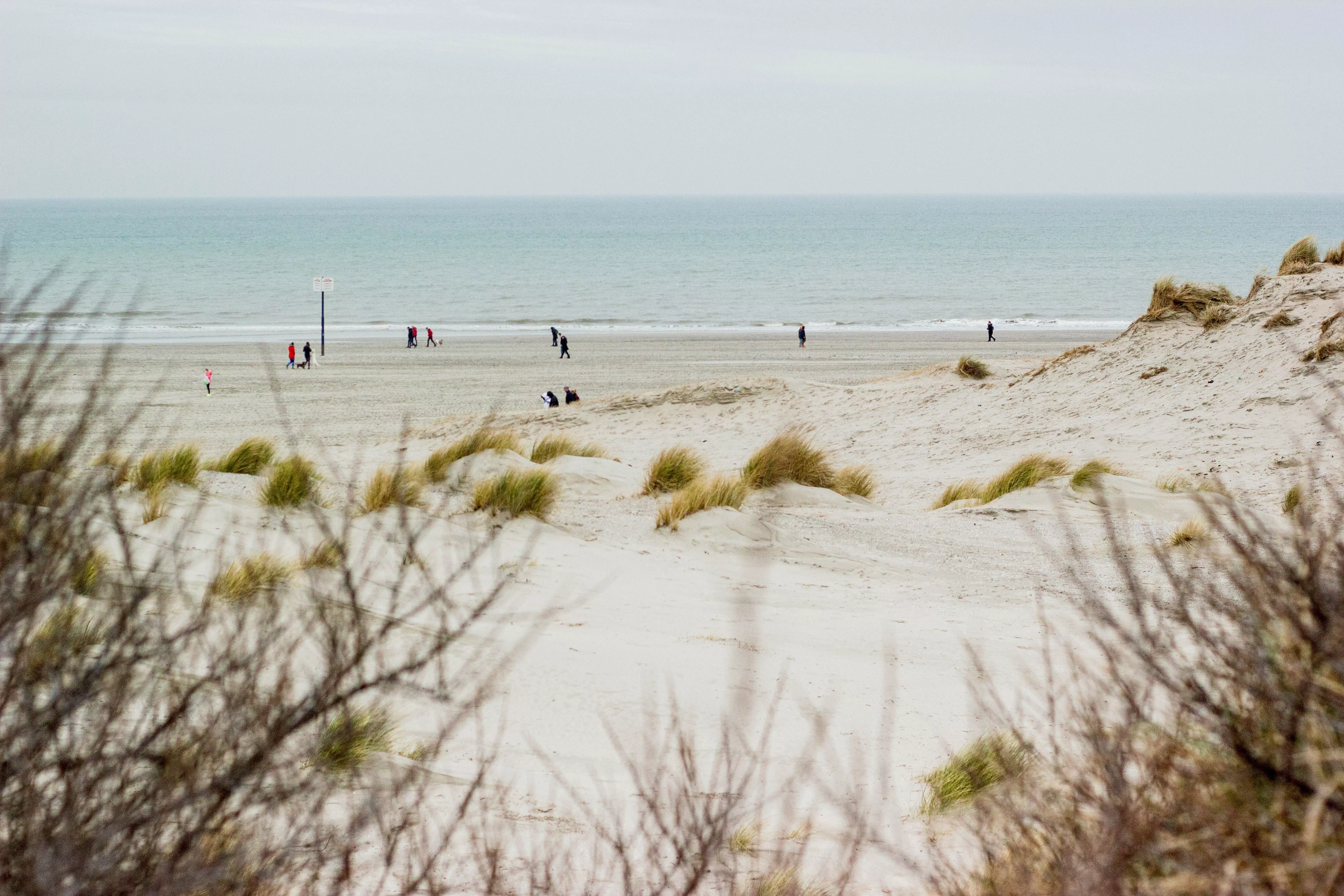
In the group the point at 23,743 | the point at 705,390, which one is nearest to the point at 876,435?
the point at 705,390

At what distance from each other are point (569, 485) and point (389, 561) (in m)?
4.09

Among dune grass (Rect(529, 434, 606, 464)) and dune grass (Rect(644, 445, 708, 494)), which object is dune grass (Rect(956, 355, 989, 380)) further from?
dune grass (Rect(644, 445, 708, 494))

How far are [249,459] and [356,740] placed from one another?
677 cm

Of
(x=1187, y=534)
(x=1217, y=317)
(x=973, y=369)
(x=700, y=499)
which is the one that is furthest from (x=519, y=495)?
(x=973, y=369)

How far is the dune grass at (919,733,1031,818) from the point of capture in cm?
380

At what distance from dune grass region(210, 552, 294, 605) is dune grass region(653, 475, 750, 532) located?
3.43m

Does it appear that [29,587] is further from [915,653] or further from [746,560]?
[746,560]

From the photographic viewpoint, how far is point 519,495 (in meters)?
8.02

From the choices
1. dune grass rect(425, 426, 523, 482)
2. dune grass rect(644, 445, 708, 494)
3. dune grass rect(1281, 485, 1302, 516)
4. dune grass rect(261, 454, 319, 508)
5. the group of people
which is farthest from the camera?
the group of people

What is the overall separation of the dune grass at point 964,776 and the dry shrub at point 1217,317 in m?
13.4

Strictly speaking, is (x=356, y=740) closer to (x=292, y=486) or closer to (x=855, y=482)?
(x=292, y=486)

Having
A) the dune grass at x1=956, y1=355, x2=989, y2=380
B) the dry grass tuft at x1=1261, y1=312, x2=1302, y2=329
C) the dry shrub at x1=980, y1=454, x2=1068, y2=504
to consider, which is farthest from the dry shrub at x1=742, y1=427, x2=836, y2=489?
the dune grass at x1=956, y1=355, x2=989, y2=380

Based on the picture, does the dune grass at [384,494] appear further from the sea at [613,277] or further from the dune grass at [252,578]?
the sea at [613,277]

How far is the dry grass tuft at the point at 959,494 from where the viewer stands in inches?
428
